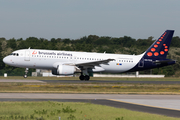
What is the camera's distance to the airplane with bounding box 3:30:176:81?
42688mm

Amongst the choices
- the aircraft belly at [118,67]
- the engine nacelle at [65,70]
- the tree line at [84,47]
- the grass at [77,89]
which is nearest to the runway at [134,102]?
the grass at [77,89]

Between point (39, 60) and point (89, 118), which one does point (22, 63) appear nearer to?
point (39, 60)

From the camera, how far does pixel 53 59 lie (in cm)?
4300

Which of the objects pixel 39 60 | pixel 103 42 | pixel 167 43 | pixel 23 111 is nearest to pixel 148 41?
pixel 103 42

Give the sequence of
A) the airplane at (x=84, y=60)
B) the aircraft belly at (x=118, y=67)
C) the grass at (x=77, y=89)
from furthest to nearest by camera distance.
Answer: the aircraft belly at (x=118, y=67)
the airplane at (x=84, y=60)
the grass at (x=77, y=89)

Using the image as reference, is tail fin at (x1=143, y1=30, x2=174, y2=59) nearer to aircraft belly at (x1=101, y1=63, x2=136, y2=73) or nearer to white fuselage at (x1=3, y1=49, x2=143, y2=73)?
aircraft belly at (x1=101, y1=63, x2=136, y2=73)

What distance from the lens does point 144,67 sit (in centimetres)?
4700

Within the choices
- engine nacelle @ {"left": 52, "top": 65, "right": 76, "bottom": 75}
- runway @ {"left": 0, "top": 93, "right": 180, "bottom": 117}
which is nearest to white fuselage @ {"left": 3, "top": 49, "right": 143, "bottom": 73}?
engine nacelle @ {"left": 52, "top": 65, "right": 76, "bottom": 75}

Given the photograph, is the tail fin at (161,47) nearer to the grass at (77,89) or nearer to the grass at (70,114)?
the grass at (77,89)

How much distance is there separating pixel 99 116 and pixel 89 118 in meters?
0.78

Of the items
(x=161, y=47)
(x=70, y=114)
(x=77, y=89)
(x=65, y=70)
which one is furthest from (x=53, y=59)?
(x=70, y=114)

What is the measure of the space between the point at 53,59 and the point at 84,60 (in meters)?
4.81

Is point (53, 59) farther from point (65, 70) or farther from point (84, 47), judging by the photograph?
point (84, 47)

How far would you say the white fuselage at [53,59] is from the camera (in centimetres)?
4278
